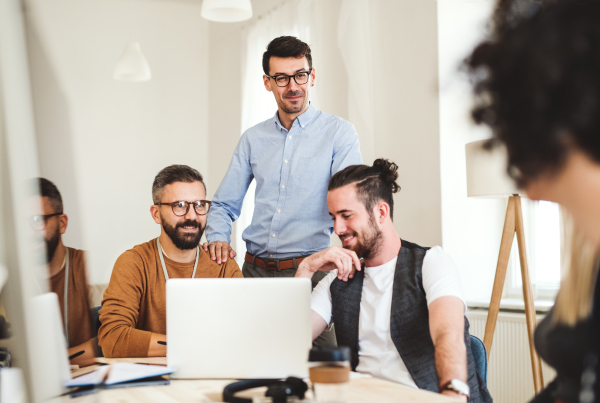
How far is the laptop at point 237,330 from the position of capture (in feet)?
3.78

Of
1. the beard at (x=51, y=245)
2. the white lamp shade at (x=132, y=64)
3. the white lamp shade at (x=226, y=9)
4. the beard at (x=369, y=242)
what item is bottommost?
the beard at (x=369, y=242)

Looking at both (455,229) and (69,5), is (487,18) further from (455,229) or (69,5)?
(455,229)

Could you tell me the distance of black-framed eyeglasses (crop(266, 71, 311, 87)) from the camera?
2.19 metres

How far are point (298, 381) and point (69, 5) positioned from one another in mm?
829

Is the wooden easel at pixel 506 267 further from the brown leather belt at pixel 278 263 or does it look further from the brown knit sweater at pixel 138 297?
the brown knit sweater at pixel 138 297

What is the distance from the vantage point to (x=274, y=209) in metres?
2.27

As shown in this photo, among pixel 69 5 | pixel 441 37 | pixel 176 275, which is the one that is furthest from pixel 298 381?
pixel 441 37

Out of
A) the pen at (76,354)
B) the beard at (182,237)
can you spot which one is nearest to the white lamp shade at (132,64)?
the beard at (182,237)

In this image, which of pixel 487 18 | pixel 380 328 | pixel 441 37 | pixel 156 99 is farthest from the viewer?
pixel 156 99

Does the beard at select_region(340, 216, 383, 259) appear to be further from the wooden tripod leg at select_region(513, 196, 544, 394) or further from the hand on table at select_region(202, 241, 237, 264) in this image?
the wooden tripod leg at select_region(513, 196, 544, 394)

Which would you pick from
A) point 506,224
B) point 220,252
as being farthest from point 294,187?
point 506,224

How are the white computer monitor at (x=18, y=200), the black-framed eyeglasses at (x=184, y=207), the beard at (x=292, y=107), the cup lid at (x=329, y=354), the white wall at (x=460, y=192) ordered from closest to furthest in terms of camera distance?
the white computer monitor at (x=18, y=200) → the cup lid at (x=329, y=354) → the black-framed eyeglasses at (x=184, y=207) → the beard at (x=292, y=107) → the white wall at (x=460, y=192)

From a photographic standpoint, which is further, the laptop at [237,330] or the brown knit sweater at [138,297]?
the brown knit sweater at [138,297]

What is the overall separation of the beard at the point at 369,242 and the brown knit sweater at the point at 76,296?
1.47 meters
